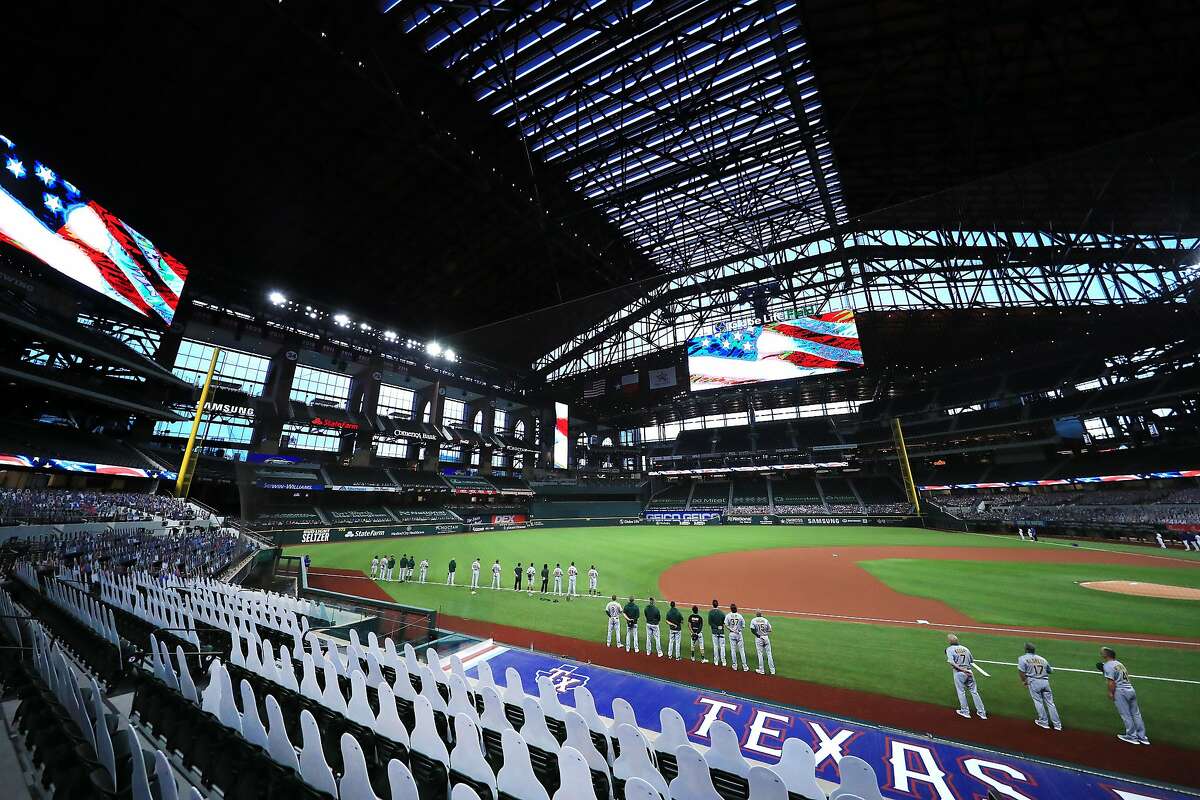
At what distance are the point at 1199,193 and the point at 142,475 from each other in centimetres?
5277

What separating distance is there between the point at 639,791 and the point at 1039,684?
7518 millimetres

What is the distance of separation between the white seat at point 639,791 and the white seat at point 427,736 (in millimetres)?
2019

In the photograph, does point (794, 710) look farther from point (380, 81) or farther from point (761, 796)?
point (380, 81)

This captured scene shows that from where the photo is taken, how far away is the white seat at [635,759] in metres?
3.36

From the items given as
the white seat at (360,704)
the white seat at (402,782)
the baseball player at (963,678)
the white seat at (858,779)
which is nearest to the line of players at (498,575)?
the white seat at (360,704)

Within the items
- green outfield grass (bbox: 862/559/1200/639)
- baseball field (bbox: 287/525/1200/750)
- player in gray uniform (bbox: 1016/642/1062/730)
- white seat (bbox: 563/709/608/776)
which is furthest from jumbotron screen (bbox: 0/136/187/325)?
green outfield grass (bbox: 862/559/1200/639)

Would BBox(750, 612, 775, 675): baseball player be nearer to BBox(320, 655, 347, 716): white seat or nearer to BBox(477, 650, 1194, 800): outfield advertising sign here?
BBox(477, 650, 1194, 800): outfield advertising sign

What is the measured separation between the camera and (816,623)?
1190cm

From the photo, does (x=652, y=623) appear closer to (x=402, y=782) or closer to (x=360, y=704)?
(x=360, y=704)

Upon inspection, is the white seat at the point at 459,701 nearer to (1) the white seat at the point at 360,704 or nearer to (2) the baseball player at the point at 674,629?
(1) the white seat at the point at 360,704

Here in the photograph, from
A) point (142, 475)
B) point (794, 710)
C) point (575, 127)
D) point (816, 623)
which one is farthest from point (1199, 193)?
point (142, 475)

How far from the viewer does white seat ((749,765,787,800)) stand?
2704 millimetres

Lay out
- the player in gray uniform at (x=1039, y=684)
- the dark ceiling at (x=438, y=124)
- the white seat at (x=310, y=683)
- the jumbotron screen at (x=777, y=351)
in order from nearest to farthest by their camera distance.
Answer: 1. the white seat at (x=310, y=683)
2. the player in gray uniform at (x=1039, y=684)
3. the dark ceiling at (x=438, y=124)
4. the jumbotron screen at (x=777, y=351)

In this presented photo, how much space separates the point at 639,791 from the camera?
8.52 feet
